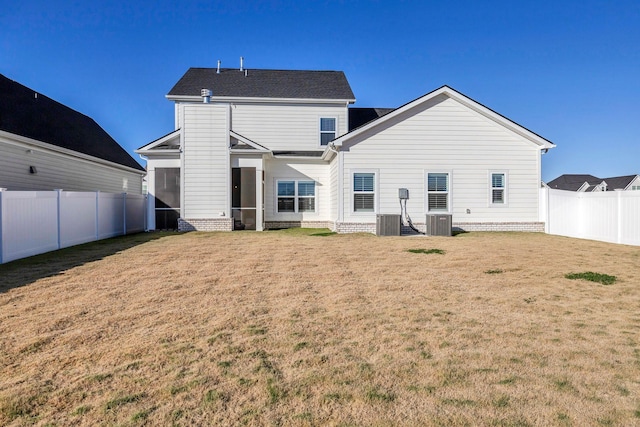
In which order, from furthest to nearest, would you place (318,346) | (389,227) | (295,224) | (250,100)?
(250,100), (295,224), (389,227), (318,346)

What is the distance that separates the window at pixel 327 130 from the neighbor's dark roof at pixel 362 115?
143 centimetres

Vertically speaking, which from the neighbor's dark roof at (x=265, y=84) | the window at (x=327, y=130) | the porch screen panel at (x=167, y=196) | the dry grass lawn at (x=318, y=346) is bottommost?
the dry grass lawn at (x=318, y=346)

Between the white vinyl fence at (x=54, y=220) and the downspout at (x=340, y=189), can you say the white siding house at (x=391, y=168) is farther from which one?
the white vinyl fence at (x=54, y=220)

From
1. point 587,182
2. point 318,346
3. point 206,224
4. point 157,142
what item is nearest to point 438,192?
point 206,224

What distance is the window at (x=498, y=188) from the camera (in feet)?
50.7

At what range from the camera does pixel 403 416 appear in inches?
96.6

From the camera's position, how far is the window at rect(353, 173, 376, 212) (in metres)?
15.1

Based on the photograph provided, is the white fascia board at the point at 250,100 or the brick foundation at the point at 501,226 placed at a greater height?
the white fascia board at the point at 250,100

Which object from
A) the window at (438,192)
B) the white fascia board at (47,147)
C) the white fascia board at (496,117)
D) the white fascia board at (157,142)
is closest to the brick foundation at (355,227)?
the window at (438,192)

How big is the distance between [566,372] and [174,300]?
16.2ft

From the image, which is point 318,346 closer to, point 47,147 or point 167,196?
point 167,196

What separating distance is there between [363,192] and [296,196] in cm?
430

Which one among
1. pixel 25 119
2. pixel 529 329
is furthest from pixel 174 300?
pixel 25 119

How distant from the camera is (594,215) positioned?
13195mm
